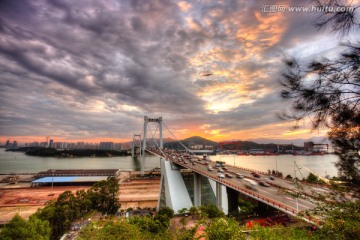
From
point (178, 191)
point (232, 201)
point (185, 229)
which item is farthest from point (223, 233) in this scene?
point (178, 191)

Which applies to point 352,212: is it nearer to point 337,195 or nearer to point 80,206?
point 337,195

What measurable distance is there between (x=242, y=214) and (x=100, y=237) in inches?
513

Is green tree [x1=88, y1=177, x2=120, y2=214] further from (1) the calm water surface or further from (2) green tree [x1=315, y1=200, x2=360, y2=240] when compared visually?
(1) the calm water surface

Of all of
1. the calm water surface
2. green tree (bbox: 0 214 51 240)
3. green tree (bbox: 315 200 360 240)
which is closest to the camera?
green tree (bbox: 315 200 360 240)

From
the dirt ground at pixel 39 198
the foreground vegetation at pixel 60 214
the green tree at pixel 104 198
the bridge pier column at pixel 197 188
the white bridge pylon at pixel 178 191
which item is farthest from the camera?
the dirt ground at pixel 39 198

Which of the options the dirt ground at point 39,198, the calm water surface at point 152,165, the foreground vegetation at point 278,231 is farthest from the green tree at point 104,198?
the calm water surface at point 152,165

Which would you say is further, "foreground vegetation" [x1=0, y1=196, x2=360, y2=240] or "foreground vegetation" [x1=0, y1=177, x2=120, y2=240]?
"foreground vegetation" [x1=0, y1=177, x2=120, y2=240]

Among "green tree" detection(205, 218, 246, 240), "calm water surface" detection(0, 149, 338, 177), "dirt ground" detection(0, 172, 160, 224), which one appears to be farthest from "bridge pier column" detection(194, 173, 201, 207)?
"calm water surface" detection(0, 149, 338, 177)

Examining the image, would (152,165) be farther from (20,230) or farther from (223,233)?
(223,233)

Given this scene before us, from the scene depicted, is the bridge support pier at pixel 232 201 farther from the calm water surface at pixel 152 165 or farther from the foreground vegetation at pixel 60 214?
the calm water surface at pixel 152 165

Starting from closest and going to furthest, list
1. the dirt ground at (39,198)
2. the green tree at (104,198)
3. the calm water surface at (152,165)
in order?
the green tree at (104,198), the dirt ground at (39,198), the calm water surface at (152,165)

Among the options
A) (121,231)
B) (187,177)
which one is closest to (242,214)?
(187,177)

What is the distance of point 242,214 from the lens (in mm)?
16797

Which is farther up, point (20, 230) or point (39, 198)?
point (20, 230)
